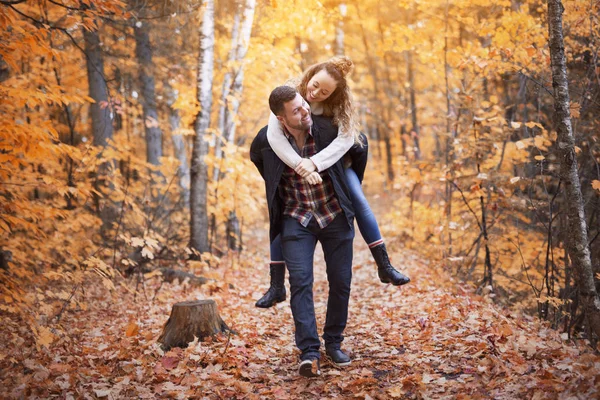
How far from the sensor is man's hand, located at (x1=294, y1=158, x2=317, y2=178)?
3533 millimetres

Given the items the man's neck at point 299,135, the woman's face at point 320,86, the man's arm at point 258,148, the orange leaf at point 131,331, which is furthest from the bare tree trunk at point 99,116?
the woman's face at point 320,86

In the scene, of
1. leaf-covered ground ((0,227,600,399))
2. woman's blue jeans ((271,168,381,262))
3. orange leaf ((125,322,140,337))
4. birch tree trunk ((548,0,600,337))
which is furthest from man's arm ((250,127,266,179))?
birch tree trunk ((548,0,600,337))

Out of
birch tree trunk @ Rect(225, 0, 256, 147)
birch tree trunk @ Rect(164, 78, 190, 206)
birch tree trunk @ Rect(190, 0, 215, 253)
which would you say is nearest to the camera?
birch tree trunk @ Rect(190, 0, 215, 253)

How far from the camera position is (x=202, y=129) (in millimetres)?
8789

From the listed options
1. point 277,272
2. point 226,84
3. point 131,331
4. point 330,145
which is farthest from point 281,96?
point 226,84

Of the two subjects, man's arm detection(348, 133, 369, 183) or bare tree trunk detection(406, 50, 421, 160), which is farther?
bare tree trunk detection(406, 50, 421, 160)

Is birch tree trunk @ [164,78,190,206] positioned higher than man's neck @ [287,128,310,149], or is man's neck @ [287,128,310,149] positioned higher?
birch tree trunk @ [164,78,190,206]

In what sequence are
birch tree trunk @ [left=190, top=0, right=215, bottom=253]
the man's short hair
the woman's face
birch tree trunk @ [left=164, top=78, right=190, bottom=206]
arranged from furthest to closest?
birch tree trunk @ [left=164, top=78, right=190, bottom=206] < birch tree trunk @ [left=190, top=0, right=215, bottom=253] < the woman's face < the man's short hair

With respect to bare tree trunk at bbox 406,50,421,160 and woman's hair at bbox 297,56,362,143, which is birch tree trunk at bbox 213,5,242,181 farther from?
woman's hair at bbox 297,56,362,143

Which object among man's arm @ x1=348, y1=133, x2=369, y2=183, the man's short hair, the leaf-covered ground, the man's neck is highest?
the man's short hair

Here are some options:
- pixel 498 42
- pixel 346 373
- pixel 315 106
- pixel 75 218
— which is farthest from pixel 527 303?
pixel 75 218

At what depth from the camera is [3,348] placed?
180 inches

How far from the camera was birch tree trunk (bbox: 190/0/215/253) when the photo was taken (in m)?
8.51

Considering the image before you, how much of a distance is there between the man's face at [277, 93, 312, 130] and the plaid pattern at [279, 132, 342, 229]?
157mm
